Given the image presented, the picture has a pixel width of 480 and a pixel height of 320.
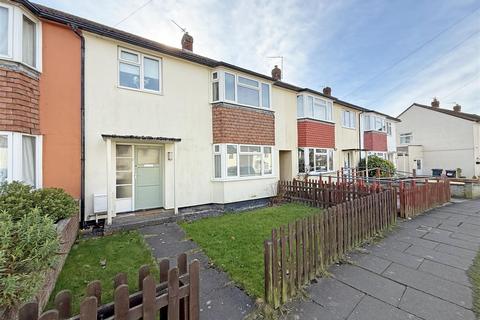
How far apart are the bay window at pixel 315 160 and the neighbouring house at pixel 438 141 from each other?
57.4ft

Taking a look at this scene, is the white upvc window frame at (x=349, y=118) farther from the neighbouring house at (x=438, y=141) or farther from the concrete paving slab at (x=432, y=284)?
the concrete paving slab at (x=432, y=284)

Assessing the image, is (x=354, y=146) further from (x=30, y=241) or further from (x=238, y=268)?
(x=30, y=241)

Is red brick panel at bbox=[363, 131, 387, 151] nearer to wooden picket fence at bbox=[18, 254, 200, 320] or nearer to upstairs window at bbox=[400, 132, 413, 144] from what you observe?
upstairs window at bbox=[400, 132, 413, 144]

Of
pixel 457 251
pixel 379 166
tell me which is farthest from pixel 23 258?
pixel 379 166

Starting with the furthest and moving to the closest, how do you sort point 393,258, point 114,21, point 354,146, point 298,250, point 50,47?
point 354,146, point 114,21, point 50,47, point 393,258, point 298,250

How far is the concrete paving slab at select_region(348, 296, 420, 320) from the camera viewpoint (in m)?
3.14

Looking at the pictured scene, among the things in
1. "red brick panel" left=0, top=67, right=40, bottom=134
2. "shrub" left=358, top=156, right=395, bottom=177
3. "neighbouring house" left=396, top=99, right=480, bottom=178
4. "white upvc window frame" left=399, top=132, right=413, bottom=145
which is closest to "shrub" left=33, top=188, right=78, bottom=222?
"red brick panel" left=0, top=67, right=40, bottom=134

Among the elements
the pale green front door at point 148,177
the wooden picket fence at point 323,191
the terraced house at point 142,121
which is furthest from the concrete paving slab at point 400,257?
the pale green front door at point 148,177

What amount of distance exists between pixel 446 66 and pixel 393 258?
16997 millimetres

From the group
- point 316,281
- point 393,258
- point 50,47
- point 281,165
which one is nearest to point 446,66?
point 281,165

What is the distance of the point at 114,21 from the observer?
393 inches

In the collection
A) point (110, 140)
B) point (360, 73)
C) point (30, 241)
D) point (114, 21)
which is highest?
point (360, 73)

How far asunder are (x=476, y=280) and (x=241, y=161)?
8241 millimetres

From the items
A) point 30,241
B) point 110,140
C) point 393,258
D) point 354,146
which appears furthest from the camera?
point 354,146
